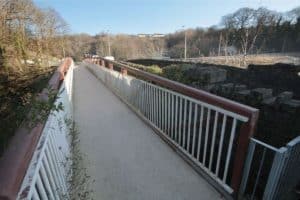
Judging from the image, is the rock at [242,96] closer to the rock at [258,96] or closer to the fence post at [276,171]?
the rock at [258,96]

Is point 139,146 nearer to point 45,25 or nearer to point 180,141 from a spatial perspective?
point 180,141

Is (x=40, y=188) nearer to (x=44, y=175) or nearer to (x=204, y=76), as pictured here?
(x=44, y=175)

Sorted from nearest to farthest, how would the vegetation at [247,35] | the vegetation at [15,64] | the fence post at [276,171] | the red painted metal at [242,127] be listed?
1. the fence post at [276,171]
2. the red painted metal at [242,127]
3. the vegetation at [15,64]
4. the vegetation at [247,35]

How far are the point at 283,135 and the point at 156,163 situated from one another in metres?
2.06

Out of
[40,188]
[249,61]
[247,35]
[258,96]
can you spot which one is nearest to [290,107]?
[258,96]

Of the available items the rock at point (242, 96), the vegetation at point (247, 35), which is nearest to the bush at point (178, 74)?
the rock at point (242, 96)

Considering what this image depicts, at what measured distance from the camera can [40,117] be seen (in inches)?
50.3

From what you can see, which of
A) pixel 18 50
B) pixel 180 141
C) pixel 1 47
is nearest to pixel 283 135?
pixel 180 141

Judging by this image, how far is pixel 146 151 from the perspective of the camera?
2.63 metres

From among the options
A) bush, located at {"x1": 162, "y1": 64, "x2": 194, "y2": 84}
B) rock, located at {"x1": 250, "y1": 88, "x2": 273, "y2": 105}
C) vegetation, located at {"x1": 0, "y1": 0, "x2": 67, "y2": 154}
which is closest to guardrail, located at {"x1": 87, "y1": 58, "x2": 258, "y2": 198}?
bush, located at {"x1": 162, "y1": 64, "x2": 194, "y2": 84}

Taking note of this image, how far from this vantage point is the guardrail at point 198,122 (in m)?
1.63

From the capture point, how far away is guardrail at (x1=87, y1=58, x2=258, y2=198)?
1.63 m

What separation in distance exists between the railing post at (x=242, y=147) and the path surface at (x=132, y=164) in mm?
253

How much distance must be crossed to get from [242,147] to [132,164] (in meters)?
1.24
